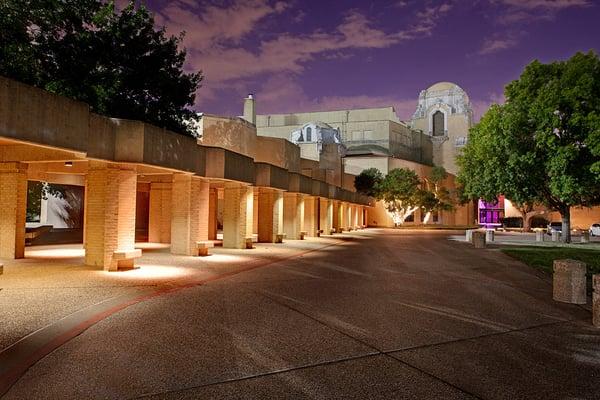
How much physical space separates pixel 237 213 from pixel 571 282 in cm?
Result: 1553

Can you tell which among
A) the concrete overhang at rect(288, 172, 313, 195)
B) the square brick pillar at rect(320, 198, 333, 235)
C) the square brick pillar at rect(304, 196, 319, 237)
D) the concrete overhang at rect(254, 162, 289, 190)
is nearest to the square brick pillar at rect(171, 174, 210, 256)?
the concrete overhang at rect(254, 162, 289, 190)

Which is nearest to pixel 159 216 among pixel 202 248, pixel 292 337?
pixel 202 248

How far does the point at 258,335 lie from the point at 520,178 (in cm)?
2739

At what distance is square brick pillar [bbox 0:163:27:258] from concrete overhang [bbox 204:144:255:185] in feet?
22.0

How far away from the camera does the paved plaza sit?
4871 mm

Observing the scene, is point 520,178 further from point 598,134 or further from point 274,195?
point 274,195

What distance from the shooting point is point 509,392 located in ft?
15.8

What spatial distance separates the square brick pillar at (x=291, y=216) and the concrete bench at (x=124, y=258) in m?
17.7

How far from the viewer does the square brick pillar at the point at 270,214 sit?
27.0m

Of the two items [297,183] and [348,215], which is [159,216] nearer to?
[297,183]

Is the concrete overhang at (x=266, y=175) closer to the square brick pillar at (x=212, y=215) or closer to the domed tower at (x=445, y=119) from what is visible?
the square brick pillar at (x=212, y=215)

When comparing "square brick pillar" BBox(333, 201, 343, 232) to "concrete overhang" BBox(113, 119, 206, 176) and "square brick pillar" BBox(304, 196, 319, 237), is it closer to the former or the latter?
"square brick pillar" BBox(304, 196, 319, 237)

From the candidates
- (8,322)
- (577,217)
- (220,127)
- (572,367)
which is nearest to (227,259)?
(8,322)

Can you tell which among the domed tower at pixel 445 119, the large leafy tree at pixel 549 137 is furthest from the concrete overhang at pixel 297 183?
the domed tower at pixel 445 119
